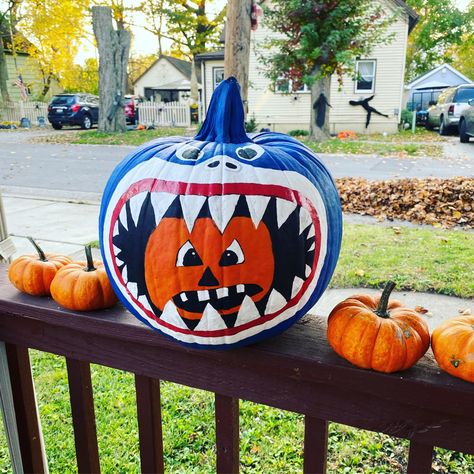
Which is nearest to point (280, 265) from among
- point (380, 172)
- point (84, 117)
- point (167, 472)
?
point (167, 472)

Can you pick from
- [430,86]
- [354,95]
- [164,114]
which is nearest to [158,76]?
[164,114]

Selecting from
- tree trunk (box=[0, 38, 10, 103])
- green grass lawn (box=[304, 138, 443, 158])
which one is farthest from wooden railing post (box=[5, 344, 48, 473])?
tree trunk (box=[0, 38, 10, 103])

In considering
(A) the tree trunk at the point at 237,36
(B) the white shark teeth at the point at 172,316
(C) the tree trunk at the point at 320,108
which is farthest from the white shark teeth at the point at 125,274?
(C) the tree trunk at the point at 320,108

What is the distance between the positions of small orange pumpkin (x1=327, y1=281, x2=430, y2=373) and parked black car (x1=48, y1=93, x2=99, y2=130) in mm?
24760

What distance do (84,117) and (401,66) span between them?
→ 14.9 meters

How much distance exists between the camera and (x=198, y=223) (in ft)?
3.43

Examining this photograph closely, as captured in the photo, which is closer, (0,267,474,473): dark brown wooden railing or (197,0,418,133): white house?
(0,267,474,473): dark brown wooden railing

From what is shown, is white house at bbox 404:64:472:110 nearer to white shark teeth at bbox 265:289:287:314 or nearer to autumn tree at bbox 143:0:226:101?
autumn tree at bbox 143:0:226:101

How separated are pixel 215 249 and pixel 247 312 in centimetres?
16

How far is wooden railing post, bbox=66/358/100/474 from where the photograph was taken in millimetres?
1508

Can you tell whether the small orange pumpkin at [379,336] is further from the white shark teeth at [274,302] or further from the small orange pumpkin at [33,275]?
the small orange pumpkin at [33,275]

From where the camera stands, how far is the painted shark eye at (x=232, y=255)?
1055 mm

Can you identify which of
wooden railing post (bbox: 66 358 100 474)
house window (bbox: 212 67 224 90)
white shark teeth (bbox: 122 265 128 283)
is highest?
house window (bbox: 212 67 224 90)

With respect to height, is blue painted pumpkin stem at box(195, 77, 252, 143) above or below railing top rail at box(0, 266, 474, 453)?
above
